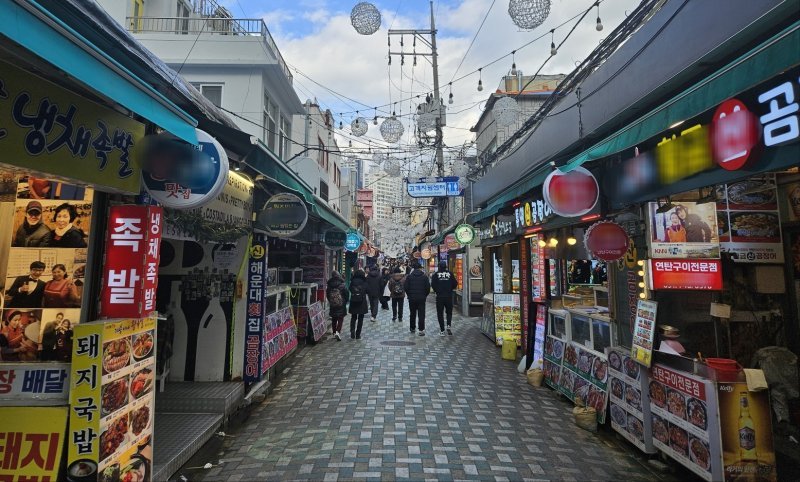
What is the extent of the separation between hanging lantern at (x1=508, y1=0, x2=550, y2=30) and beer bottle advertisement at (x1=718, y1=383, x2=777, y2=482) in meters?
5.27

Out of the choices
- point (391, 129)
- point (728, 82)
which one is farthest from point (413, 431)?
point (391, 129)

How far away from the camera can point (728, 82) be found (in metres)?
3.04

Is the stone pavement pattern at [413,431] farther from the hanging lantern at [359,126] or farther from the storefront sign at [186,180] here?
the hanging lantern at [359,126]

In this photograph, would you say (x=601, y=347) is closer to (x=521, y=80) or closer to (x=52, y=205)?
(x=52, y=205)

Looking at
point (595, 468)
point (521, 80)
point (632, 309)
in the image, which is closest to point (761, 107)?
point (632, 309)

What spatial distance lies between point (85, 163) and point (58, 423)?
84.9 inches

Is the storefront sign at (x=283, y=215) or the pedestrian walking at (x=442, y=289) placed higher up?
the storefront sign at (x=283, y=215)

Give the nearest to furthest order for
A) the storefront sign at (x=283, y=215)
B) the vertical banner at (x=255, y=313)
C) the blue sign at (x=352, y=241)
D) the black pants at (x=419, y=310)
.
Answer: the vertical banner at (x=255, y=313) → the storefront sign at (x=283, y=215) → the black pants at (x=419, y=310) → the blue sign at (x=352, y=241)

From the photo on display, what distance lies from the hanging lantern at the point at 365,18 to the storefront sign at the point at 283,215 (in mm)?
3976

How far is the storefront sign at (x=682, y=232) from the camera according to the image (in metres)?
4.98

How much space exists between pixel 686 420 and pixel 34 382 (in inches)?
243

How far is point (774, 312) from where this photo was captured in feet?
18.1

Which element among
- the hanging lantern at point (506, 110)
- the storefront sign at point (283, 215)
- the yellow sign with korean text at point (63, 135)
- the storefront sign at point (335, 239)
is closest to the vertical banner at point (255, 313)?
the storefront sign at point (283, 215)

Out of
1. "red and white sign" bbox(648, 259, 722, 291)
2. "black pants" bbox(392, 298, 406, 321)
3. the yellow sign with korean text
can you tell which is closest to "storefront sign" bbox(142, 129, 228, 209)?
the yellow sign with korean text
